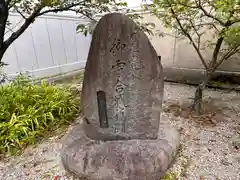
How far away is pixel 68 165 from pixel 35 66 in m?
4.06

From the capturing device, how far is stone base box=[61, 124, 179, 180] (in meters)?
2.04

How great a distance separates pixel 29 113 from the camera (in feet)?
10.6

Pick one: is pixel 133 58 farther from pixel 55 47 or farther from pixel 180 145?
pixel 55 47

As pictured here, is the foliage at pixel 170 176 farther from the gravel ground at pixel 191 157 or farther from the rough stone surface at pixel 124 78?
the rough stone surface at pixel 124 78

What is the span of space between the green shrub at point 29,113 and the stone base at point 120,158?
3.02ft

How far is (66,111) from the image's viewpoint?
12.0 ft

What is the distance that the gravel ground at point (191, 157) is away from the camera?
2268 mm

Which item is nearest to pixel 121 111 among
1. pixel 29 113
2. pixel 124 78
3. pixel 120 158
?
pixel 124 78

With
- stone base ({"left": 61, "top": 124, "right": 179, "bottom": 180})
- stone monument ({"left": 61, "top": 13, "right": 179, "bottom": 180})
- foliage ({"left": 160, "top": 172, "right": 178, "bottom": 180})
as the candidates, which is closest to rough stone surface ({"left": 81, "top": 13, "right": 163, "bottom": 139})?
stone monument ({"left": 61, "top": 13, "right": 179, "bottom": 180})

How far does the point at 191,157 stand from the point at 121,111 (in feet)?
3.24

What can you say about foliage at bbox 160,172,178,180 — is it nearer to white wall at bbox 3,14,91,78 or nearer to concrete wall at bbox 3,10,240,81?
concrete wall at bbox 3,10,240,81

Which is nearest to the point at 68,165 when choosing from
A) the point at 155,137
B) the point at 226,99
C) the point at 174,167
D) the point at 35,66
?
the point at 155,137

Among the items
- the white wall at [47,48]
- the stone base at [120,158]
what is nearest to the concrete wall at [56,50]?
the white wall at [47,48]

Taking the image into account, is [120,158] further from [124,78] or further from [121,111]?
[124,78]
